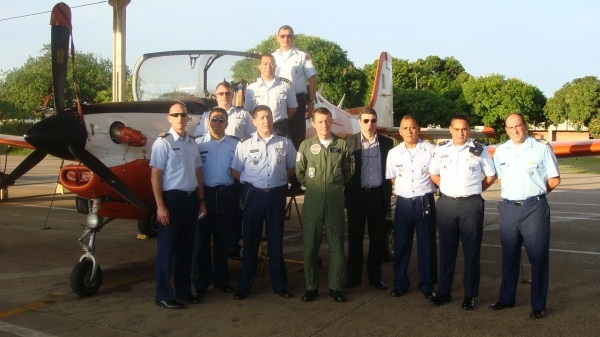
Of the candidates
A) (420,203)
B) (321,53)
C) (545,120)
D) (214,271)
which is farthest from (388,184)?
(545,120)

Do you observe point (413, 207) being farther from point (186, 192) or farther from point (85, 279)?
point (85, 279)

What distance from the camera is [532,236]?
15.1 ft

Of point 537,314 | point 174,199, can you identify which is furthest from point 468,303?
point 174,199

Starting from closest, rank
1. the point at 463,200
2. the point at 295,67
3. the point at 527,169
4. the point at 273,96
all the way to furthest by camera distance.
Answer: the point at 527,169
the point at 463,200
the point at 273,96
the point at 295,67

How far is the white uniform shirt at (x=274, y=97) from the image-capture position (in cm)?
606

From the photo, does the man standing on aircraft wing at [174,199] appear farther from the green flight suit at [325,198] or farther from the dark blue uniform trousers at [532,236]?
the dark blue uniform trousers at [532,236]

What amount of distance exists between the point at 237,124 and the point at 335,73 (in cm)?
4494

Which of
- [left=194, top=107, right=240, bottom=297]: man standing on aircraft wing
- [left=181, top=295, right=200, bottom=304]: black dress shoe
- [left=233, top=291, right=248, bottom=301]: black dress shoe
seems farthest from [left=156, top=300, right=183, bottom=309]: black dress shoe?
[left=233, top=291, right=248, bottom=301]: black dress shoe

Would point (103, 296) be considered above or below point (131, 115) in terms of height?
below

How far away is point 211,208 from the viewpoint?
5.31 meters

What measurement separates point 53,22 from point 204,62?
2.27m

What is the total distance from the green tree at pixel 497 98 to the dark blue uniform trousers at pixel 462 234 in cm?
5081

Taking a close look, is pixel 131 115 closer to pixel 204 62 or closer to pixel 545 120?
pixel 204 62

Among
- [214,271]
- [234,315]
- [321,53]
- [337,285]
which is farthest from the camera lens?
[321,53]
